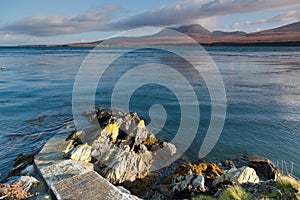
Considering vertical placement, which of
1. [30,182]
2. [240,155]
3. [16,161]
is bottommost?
[240,155]

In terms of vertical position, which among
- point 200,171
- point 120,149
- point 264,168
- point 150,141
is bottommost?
point 264,168

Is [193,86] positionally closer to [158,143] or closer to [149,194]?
[158,143]

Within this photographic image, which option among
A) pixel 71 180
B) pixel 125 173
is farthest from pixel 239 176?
pixel 71 180

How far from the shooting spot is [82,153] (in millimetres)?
8836

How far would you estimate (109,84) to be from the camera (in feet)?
95.2

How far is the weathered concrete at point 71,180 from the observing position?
606cm

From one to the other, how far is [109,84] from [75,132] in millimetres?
18205

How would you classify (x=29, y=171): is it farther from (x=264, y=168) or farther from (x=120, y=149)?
(x=264, y=168)

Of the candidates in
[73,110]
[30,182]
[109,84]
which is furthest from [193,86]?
[30,182]

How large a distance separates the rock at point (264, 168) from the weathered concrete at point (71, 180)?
6001 mm

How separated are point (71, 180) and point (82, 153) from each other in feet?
7.05

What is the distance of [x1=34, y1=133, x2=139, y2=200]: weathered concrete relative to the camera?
6.06 m

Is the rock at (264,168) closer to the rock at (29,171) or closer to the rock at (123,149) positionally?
the rock at (123,149)

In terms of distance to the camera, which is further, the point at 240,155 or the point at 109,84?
the point at 109,84
